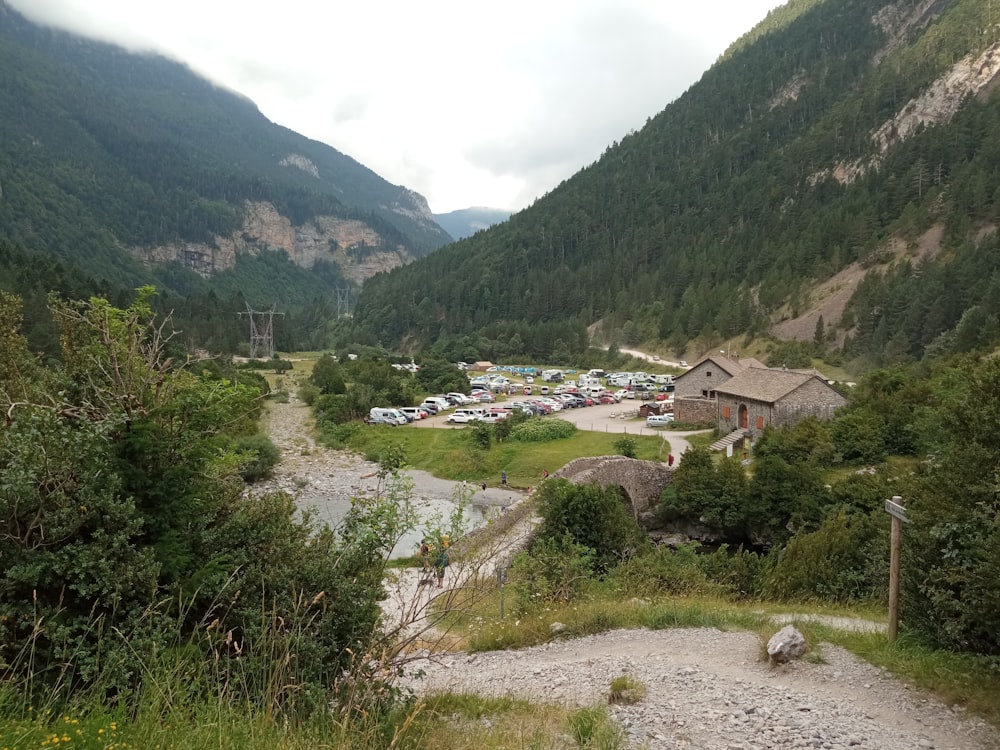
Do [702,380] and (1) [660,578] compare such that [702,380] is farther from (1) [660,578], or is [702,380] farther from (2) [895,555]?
(2) [895,555]

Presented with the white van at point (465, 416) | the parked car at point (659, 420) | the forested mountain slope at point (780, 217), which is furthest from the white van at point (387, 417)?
the forested mountain slope at point (780, 217)

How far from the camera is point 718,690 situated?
7418 mm

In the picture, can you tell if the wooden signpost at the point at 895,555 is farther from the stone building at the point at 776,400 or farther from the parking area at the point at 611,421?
the parking area at the point at 611,421

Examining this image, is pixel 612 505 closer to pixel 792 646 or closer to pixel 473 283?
pixel 792 646

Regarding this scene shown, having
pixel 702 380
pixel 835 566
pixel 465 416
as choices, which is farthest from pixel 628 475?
pixel 465 416

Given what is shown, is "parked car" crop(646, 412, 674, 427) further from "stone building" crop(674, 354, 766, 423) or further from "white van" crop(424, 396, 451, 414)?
"white van" crop(424, 396, 451, 414)

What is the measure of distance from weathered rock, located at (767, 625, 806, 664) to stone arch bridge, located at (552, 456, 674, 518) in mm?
15337

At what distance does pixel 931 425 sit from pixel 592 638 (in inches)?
734

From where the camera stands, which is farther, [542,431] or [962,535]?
[542,431]

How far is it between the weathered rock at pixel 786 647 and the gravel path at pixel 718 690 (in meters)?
0.13

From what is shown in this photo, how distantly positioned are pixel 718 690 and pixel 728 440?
1142 inches

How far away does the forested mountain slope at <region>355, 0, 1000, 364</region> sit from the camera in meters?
71.2

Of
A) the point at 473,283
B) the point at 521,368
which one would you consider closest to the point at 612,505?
the point at 521,368

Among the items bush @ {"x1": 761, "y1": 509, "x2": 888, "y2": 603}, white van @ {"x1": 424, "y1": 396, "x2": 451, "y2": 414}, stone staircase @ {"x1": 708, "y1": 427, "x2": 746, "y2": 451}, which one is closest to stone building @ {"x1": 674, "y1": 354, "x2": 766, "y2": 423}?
stone staircase @ {"x1": 708, "y1": 427, "x2": 746, "y2": 451}
